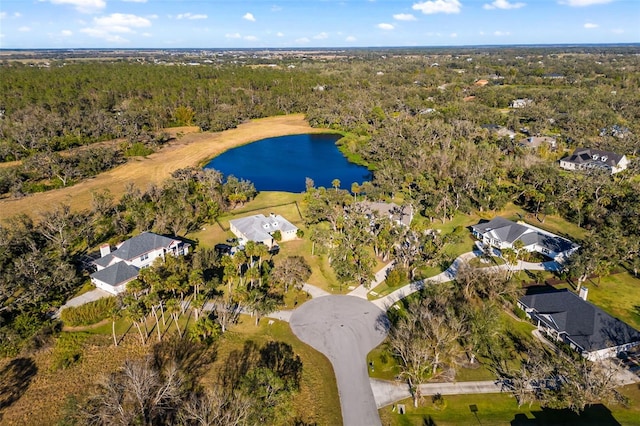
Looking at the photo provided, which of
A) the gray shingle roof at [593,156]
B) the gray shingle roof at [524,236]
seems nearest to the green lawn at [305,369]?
the gray shingle roof at [524,236]

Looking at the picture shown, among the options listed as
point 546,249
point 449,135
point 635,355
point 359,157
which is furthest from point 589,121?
point 635,355

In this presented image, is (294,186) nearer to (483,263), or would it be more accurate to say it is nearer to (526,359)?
(483,263)

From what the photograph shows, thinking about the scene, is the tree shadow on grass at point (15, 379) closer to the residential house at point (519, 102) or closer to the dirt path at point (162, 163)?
the dirt path at point (162, 163)

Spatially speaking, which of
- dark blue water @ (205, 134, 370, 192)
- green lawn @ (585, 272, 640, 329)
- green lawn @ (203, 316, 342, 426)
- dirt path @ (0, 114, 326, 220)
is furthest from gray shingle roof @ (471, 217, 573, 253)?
dirt path @ (0, 114, 326, 220)

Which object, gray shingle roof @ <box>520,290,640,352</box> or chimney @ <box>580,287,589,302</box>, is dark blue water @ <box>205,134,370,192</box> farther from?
gray shingle roof @ <box>520,290,640,352</box>

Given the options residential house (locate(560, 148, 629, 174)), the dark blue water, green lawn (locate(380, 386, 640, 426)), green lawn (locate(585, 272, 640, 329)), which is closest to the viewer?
green lawn (locate(380, 386, 640, 426))

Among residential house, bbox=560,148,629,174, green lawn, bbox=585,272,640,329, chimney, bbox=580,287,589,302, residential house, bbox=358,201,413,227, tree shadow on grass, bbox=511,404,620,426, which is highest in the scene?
residential house, bbox=560,148,629,174

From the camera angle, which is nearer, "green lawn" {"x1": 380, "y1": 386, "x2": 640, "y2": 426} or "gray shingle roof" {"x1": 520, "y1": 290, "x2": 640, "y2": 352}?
"green lawn" {"x1": 380, "y1": 386, "x2": 640, "y2": 426}
